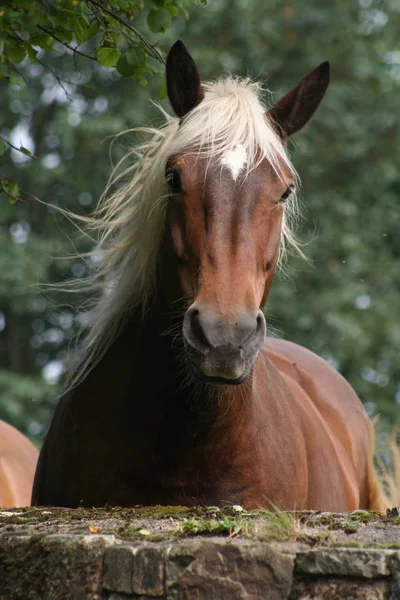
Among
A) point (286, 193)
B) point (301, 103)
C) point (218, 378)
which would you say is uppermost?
point (301, 103)

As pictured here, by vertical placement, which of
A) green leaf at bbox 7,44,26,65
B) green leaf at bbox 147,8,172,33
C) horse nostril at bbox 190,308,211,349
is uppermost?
green leaf at bbox 147,8,172,33

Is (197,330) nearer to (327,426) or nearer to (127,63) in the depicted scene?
(127,63)

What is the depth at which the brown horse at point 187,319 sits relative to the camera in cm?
355

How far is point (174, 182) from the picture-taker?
376 cm

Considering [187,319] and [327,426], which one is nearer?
[187,319]

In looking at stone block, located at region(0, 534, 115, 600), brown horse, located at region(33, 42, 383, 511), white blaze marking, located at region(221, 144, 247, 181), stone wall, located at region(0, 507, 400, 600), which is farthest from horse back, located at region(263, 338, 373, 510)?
stone block, located at region(0, 534, 115, 600)

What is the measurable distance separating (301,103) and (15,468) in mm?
3479

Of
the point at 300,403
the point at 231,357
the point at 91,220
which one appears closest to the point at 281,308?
the point at 300,403

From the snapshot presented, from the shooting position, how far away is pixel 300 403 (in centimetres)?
505

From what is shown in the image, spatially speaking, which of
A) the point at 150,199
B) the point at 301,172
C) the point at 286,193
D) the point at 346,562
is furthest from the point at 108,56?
the point at 301,172

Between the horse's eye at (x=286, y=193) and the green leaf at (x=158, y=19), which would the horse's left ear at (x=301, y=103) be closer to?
the horse's eye at (x=286, y=193)

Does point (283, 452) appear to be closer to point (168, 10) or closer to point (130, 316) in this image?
point (130, 316)

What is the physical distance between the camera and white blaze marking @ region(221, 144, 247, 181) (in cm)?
363

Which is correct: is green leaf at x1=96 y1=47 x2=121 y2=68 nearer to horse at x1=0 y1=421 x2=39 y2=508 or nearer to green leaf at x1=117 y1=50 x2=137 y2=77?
green leaf at x1=117 y1=50 x2=137 y2=77
